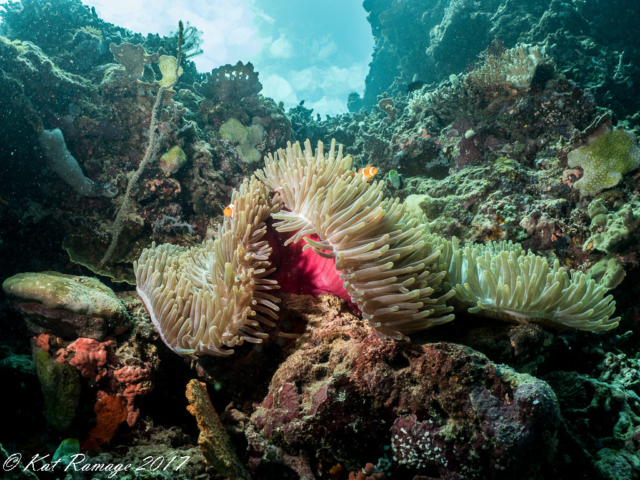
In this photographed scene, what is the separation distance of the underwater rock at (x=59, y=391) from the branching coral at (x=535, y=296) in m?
2.85

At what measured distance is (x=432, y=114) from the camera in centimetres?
741

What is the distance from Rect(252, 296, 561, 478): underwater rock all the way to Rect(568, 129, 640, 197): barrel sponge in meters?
3.69

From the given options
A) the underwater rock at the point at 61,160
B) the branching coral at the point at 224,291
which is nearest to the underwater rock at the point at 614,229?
the branching coral at the point at 224,291

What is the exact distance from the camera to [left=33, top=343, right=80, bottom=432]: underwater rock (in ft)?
7.26

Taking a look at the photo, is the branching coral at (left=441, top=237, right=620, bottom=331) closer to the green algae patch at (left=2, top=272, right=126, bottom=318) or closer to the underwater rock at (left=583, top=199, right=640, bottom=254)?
the underwater rock at (left=583, top=199, right=640, bottom=254)

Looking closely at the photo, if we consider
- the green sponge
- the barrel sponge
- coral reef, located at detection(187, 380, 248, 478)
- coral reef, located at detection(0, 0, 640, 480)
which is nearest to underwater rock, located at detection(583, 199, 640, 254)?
coral reef, located at detection(0, 0, 640, 480)

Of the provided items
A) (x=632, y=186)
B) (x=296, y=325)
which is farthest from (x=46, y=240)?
(x=632, y=186)

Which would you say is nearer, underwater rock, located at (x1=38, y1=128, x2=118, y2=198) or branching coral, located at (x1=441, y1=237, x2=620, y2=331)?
branching coral, located at (x1=441, y1=237, x2=620, y2=331)

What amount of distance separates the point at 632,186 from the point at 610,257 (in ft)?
3.97

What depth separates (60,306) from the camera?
2404 mm

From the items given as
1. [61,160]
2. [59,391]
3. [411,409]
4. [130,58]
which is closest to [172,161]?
[61,160]

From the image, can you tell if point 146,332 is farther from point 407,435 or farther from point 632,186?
point 632,186

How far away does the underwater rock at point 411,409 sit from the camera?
4.73 ft

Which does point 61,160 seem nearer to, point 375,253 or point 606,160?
point 375,253
